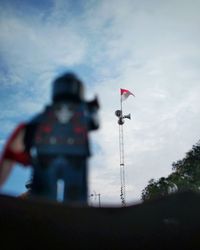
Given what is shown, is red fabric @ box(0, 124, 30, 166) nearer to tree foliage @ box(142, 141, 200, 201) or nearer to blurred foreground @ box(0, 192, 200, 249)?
blurred foreground @ box(0, 192, 200, 249)

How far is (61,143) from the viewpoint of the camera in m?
2.78

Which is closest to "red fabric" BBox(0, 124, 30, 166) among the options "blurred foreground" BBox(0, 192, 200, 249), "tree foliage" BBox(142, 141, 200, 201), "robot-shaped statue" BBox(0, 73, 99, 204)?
"robot-shaped statue" BBox(0, 73, 99, 204)

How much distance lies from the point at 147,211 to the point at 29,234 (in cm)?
88

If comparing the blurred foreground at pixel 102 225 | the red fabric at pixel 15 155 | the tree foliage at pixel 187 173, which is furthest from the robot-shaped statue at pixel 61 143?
the tree foliage at pixel 187 173

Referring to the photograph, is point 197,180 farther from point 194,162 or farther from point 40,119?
point 40,119

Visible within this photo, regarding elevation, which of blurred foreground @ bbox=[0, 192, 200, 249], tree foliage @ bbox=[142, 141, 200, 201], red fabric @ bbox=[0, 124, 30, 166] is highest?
tree foliage @ bbox=[142, 141, 200, 201]

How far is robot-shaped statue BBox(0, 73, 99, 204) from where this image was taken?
267 centimetres

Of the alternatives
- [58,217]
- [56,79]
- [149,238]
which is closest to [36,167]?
[58,217]

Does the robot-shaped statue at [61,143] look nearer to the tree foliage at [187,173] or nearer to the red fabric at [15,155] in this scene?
the red fabric at [15,155]

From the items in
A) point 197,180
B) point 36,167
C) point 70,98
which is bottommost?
point 36,167

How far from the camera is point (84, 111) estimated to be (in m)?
2.97

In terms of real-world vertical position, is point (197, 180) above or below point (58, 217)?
above

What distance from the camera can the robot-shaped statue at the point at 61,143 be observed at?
267cm

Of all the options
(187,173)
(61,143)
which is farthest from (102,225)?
(187,173)
